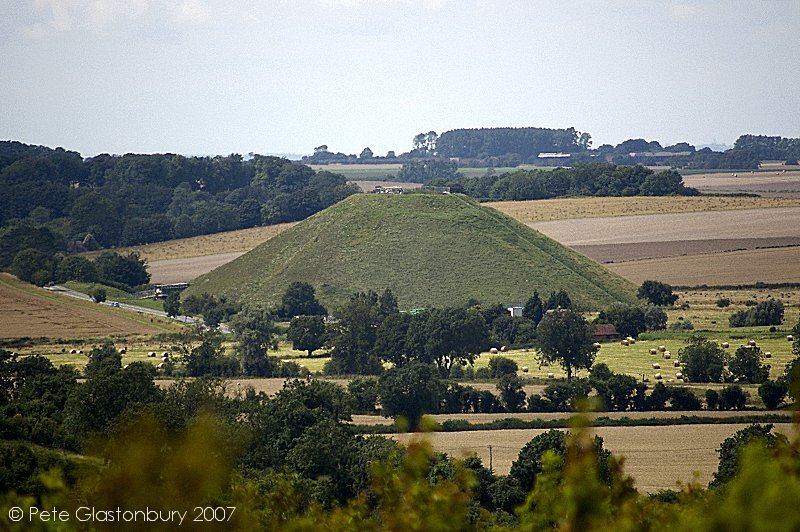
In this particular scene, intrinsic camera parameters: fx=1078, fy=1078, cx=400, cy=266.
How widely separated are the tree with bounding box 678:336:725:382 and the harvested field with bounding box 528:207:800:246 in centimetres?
5976

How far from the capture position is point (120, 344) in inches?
3184

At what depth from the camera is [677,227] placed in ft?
424

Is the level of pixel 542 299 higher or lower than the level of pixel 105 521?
lower

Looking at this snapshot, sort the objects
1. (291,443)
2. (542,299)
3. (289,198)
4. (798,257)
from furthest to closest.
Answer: (289,198), (798,257), (542,299), (291,443)

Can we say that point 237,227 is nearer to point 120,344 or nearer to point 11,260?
point 11,260

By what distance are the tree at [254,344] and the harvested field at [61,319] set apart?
9.11 meters

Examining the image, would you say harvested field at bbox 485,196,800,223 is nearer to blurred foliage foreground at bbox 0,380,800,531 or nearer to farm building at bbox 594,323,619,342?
farm building at bbox 594,323,619,342

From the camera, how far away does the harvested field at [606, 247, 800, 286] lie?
10206cm

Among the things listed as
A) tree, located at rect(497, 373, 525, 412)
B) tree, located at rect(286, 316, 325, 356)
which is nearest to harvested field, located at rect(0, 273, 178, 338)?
tree, located at rect(286, 316, 325, 356)

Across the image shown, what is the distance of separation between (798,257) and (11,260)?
3546 inches

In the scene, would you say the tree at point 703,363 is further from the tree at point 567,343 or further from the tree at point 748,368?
the tree at point 567,343

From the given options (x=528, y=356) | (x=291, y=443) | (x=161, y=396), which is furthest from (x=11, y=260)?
(x=291, y=443)

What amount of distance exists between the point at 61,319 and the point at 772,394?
201 feet

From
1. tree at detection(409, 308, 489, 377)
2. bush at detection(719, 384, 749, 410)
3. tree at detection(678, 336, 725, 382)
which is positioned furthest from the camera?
tree at detection(409, 308, 489, 377)
